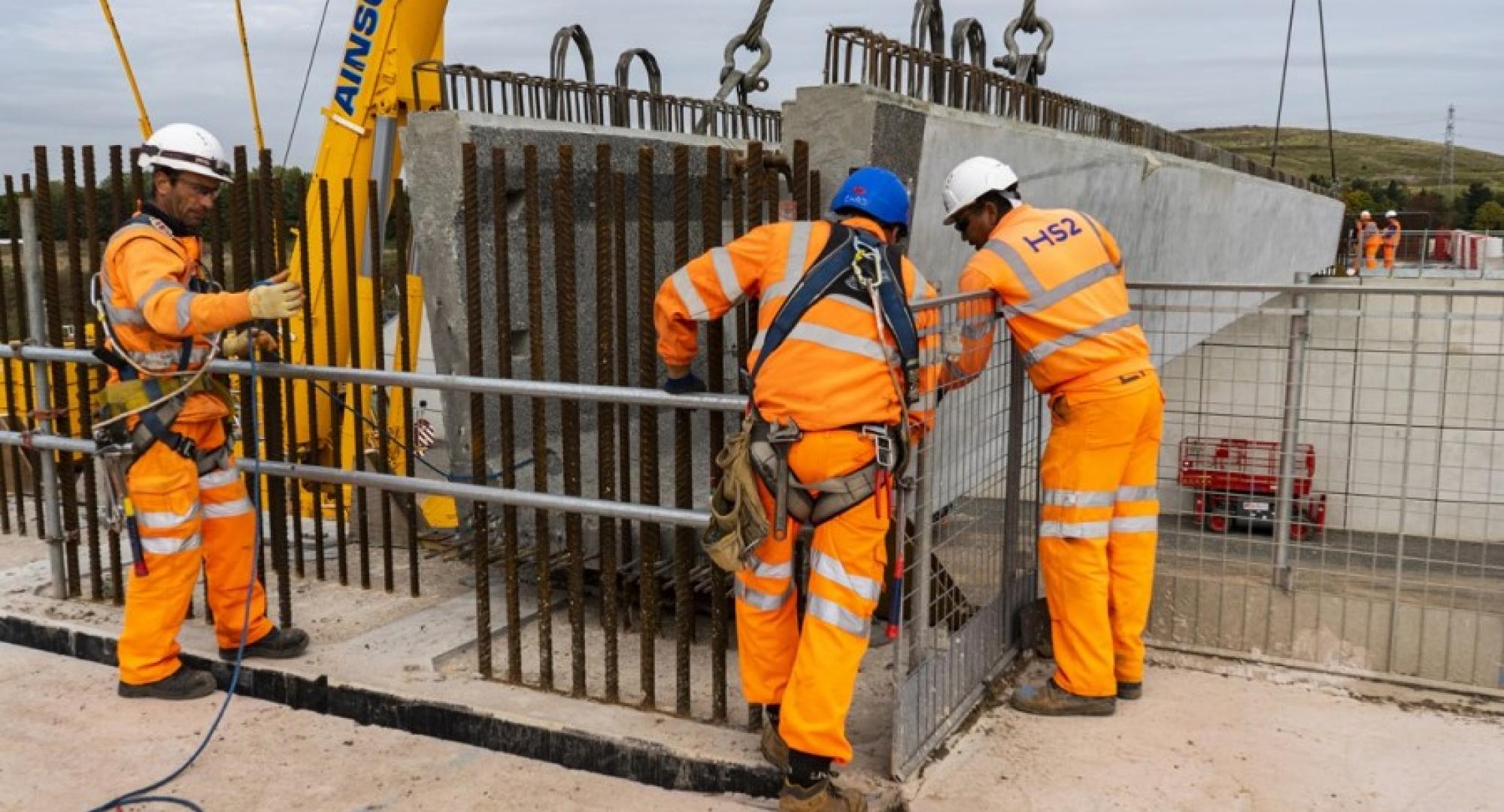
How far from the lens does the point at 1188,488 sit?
5.44m

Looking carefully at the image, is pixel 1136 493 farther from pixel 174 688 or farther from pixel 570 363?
pixel 174 688

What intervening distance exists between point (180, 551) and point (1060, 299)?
3.49m

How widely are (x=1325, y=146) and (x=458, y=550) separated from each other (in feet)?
415

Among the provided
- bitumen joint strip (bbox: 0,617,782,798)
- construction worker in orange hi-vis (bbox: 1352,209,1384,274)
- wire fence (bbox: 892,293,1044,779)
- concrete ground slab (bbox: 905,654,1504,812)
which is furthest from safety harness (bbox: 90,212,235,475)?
construction worker in orange hi-vis (bbox: 1352,209,1384,274)

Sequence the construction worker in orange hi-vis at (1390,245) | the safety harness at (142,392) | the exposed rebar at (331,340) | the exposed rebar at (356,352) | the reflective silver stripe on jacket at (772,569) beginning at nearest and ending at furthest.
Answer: the reflective silver stripe on jacket at (772,569)
the safety harness at (142,392)
the exposed rebar at (356,352)
the exposed rebar at (331,340)
the construction worker in orange hi-vis at (1390,245)

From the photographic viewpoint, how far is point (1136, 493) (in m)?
4.49

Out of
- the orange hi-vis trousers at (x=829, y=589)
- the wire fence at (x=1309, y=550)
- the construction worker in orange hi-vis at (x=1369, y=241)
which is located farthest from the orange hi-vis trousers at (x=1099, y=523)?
the construction worker in orange hi-vis at (x=1369, y=241)

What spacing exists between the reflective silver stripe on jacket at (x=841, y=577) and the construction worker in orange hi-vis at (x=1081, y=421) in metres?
1.00

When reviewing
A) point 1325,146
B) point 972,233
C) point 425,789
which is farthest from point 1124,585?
point 1325,146

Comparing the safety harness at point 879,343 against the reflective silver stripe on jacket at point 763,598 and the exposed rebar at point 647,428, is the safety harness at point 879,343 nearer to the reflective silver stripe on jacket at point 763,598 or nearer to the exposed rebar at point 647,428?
the reflective silver stripe on jacket at point 763,598

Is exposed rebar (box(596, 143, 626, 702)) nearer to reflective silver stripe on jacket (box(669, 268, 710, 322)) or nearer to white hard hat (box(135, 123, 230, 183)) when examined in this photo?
reflective silver stripe on jacket (box(669, 268, 710, 322))

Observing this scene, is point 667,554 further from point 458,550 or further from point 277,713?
point 277,713

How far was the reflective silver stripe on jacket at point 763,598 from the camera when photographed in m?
3.70

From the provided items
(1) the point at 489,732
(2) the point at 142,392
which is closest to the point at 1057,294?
(1) the point at 489,732
